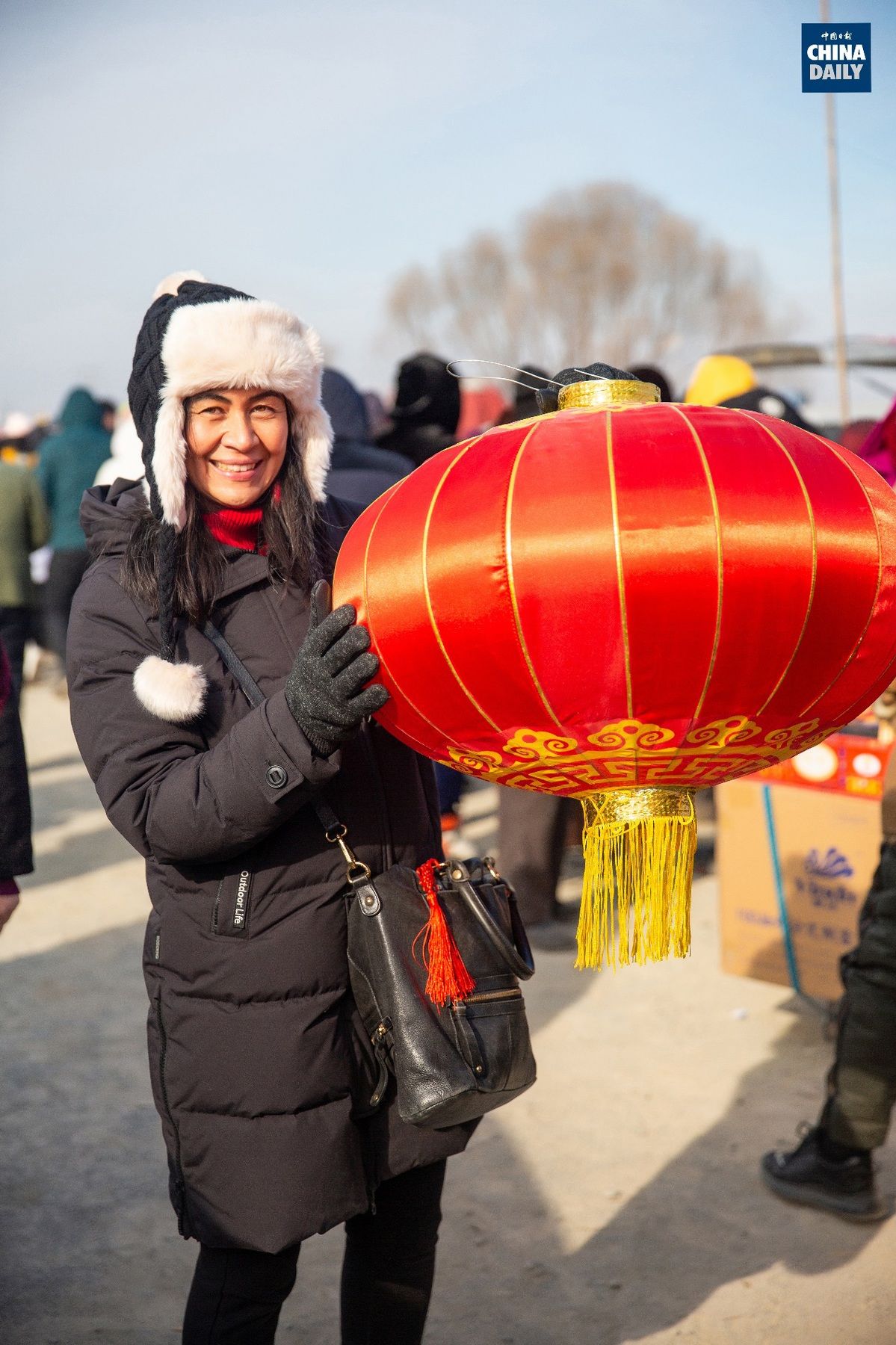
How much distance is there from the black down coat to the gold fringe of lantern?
347 millimetres

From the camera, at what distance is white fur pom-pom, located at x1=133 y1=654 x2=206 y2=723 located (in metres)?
1.58

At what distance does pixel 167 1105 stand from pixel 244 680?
63 centimetres

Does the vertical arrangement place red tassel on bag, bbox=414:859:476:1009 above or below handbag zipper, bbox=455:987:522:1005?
above

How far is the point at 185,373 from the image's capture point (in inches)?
67.7

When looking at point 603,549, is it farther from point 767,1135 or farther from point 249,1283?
point 767,1135

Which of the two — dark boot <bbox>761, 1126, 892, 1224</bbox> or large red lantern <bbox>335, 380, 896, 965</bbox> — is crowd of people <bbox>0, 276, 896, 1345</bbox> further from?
dark boot <bbox>761, 1126, 892, 1224</bbox>

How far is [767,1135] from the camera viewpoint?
316 cm

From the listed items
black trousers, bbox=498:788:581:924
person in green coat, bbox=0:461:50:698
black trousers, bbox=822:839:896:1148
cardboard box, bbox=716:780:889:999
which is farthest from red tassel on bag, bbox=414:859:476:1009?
person in green coat, bbox=0:461:50:698

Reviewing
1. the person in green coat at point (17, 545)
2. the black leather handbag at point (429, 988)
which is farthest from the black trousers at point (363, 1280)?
the person in green coat at point (17, 545)

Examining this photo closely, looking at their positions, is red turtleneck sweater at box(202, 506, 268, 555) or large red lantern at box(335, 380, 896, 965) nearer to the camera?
large red lantern at box(335, 380, 896, 965)

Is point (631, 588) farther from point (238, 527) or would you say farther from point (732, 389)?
point (732, 389)

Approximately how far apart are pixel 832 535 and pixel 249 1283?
1.32 metres

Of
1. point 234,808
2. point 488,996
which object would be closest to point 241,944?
point 234,808

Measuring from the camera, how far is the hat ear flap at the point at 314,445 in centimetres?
186
